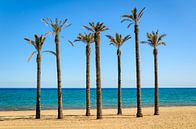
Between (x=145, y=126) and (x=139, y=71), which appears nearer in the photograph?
(x=145, y=126)

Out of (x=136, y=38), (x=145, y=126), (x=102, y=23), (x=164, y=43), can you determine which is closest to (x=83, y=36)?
(x=102, y=23)

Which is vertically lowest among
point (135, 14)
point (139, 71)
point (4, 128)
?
point (4, 128)

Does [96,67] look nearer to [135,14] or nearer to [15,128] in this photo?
[135,14]

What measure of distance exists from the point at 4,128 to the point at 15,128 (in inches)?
34.7

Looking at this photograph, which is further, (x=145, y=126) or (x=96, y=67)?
(x=96, y=67)

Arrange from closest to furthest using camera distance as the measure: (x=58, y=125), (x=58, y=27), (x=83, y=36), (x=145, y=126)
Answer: (x=145, y=126), (x=58, y=125), (x=58, y=27), (x=83, y=36)

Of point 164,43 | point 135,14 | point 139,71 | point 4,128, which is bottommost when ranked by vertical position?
point 4,128

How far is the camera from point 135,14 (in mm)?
36438

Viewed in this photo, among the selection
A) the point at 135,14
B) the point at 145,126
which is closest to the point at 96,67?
the point at 135,14

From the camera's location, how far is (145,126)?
2695 cm

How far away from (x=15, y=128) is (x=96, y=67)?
11.3 m

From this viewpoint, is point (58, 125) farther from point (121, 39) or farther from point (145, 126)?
point (121, 39)

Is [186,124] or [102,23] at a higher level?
[102,23]

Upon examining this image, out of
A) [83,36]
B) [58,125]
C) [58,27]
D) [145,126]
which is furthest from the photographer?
[83,36]
